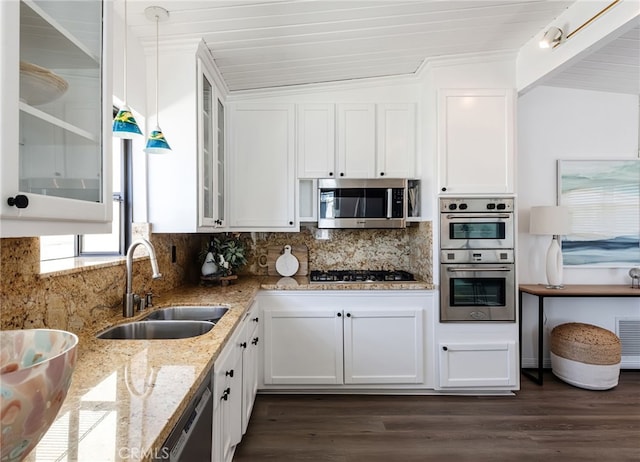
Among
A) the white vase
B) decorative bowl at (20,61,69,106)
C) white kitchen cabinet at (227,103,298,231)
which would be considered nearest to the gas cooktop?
white kitchen cabinet at (227,103,298,231)

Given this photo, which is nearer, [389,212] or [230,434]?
[230,434]

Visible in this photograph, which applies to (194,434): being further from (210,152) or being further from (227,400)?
(210,152)

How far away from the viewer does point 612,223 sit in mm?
3164

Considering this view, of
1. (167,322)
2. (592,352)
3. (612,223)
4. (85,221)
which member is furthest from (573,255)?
(85,221)

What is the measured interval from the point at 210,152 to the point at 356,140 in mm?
1227

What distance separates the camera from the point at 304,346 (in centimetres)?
Answer: 264

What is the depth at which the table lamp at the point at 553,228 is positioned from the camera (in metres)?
2.79

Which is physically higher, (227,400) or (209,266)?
(209,266)

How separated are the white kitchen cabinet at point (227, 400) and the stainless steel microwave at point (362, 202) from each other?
4.68 feet

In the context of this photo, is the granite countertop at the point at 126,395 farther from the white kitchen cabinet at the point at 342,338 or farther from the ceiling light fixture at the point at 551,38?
the ceiling light fixture at the point at 551,38

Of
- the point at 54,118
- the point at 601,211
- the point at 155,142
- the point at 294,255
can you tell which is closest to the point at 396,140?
the point at 294,255

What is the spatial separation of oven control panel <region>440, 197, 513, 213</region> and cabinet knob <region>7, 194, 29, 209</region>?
8.20 ft

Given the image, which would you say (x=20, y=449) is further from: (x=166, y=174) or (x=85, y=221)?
(x=166, y=174)

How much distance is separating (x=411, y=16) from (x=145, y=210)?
207 cm
